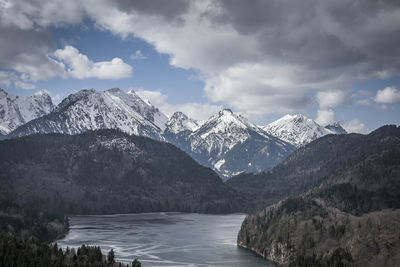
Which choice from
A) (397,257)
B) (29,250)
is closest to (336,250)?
(397,257)

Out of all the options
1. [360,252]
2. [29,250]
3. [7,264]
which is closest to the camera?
[7,264]

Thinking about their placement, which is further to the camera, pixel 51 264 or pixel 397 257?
pixel 397 257

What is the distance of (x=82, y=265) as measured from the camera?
545 ft

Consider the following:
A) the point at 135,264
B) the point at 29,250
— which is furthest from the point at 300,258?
the point at 29,250

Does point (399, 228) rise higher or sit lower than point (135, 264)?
higher

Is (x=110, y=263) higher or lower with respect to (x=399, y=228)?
lower

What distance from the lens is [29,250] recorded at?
176625 millimetres

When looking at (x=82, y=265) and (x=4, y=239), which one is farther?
(x=4, y=239)

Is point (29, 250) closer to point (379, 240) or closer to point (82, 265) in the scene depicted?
point (82, 265)

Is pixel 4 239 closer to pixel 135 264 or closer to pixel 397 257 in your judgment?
pixel 135 264

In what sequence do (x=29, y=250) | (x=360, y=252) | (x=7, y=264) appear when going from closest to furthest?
(x=7, y=264) → (x=29, y=250) → (x=360, y=252)

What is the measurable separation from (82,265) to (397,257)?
376 feet

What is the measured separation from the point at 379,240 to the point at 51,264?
124 m

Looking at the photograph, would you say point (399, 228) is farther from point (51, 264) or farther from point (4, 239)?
point (4, 239)
